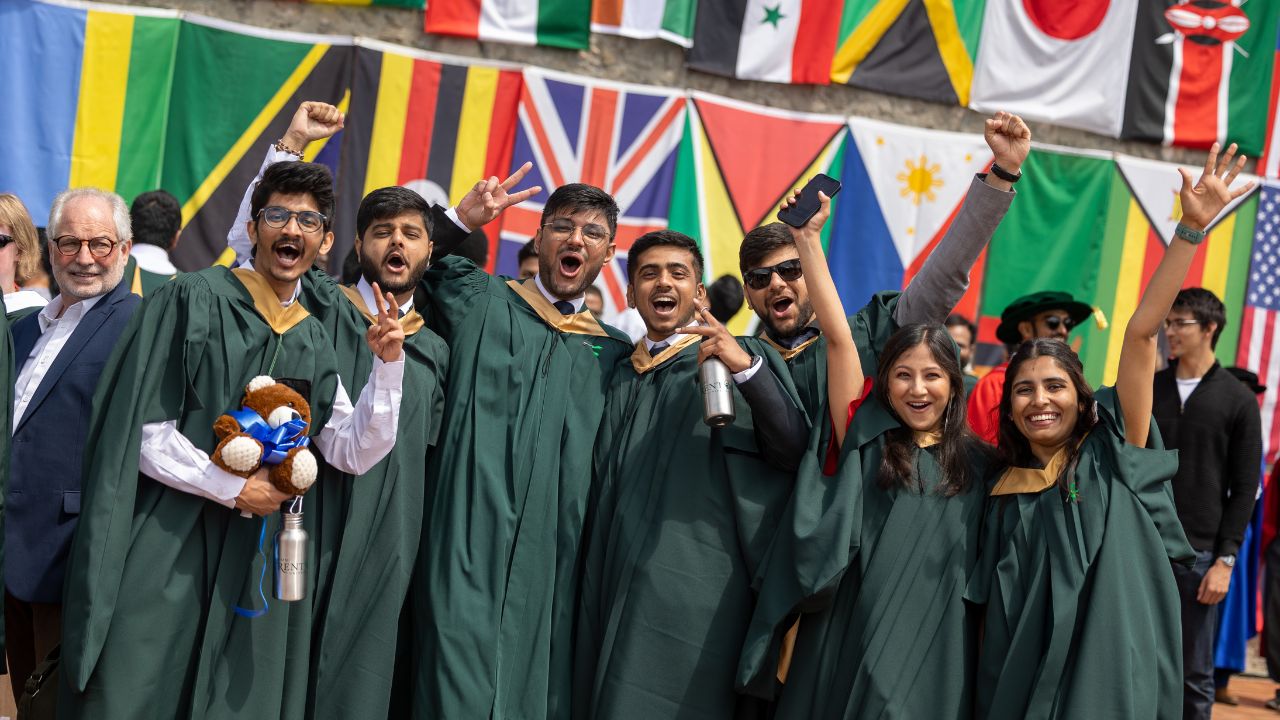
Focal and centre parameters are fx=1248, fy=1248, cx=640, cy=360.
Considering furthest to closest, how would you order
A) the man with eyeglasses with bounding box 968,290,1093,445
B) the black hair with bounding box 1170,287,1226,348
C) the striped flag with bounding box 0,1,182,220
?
the striped flag with bounding box 0,1,182,220
the black hair with bounding box 1170,287,1226,348
the man with eyeglasses with bounding box 968,290,1093,445

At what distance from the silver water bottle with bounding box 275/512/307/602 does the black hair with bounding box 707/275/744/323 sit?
3.73 metres

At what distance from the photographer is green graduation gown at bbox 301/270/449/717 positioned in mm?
3727

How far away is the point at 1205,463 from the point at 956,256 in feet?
9.67

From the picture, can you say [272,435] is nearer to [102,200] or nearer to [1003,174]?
[102,200]

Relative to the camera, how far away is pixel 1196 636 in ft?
19.8

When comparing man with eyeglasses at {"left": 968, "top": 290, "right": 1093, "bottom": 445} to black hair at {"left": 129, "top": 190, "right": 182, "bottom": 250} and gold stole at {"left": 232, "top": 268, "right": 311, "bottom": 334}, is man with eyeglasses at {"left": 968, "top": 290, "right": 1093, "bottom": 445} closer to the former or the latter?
gold stole at {"left": 232, "top": 268, "right": 311, "bottom": 334}

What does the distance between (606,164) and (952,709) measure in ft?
19.6

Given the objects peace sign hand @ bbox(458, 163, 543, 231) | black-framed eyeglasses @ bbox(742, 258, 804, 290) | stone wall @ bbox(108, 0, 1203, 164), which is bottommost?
black-framed eyeglasses @ bbox(742, 258, 804, 290)

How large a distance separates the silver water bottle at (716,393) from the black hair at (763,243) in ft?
1.84

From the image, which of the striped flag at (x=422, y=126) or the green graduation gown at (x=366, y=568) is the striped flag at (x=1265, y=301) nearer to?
the striped flag at (x=422, y=126)

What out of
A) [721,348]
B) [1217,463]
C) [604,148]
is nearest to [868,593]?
[721,348]

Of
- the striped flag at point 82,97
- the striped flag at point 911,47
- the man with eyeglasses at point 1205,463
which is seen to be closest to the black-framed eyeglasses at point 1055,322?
the man with eyeglasses at point 1205,463

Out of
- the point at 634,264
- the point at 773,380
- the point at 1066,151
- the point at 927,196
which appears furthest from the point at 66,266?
the point at 1066,151

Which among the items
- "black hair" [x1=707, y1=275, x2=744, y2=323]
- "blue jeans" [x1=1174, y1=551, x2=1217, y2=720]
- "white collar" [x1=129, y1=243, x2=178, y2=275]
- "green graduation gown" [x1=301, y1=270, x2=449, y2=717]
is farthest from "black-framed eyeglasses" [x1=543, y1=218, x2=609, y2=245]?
"blue jeans" [x1=1174, y1=551, x2=1217, y2=720]
